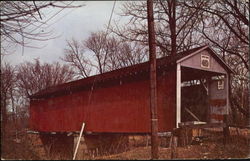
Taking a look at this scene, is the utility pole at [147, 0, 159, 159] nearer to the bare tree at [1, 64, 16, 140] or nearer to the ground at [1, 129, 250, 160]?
the ground at [1, 129, 250, 160]

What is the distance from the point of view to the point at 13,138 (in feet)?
25.1

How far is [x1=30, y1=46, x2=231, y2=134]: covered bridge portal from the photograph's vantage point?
12125 millimetres

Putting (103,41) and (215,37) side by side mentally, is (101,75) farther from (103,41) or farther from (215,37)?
(215,37)

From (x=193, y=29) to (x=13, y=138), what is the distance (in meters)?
13.5

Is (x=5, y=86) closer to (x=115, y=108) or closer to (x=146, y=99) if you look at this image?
(x=115, y=108)

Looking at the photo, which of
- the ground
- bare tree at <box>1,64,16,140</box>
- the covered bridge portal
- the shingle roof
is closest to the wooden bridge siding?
the covered bridge portal

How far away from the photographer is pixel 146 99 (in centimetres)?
1244

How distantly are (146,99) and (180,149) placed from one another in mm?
2263

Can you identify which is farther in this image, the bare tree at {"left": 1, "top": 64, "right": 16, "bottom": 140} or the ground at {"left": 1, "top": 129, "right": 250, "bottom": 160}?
the bare tree at {"left": 1, "top": 64, "right": 16, "bottom": 140}

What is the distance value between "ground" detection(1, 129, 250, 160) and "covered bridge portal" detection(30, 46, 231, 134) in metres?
Result: 0.87

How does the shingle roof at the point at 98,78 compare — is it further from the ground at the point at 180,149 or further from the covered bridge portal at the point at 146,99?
the ground at the point at 180,149

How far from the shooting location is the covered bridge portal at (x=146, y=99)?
12125 millimetres

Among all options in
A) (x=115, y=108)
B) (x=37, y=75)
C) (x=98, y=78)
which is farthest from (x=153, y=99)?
(x=115, y=108)

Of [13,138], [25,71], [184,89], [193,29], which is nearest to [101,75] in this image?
[25,71]
